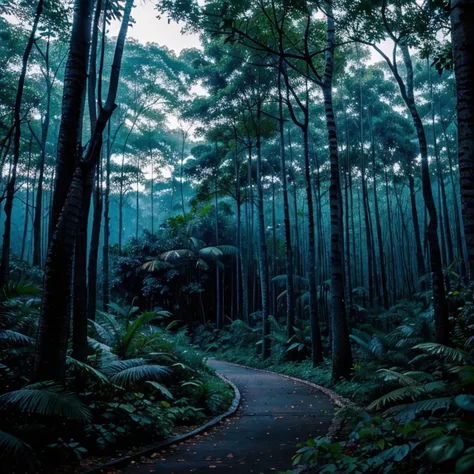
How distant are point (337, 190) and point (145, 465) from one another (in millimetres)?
6866

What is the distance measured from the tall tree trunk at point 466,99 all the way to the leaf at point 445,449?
5.54ft

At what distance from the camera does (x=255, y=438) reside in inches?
204

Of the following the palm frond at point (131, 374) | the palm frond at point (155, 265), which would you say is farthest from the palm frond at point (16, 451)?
the palm frond at point (155, 265)

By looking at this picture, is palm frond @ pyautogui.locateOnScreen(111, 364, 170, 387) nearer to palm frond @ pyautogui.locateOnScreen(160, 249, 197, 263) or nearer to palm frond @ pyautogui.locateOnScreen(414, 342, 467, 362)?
palm frond @ pyautogui.locateOnScreen(414, 342, 467, 362)

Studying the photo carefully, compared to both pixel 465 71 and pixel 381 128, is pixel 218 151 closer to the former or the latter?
pixel 381 128

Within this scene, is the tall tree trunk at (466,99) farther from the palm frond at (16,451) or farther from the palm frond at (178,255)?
the palm frond at (178,255)

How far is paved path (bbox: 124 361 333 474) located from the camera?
400 cm

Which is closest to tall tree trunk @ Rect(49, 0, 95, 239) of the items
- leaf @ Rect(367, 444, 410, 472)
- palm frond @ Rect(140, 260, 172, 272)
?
leaf @ Rect(367, 444, 410, 472)

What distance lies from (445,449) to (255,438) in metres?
3.96

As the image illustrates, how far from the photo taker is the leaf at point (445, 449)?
1.60m

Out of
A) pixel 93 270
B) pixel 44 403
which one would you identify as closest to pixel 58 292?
pixel 44 403

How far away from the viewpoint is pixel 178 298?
73.8ft

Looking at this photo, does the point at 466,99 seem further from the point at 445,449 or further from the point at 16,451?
the point at 16,451

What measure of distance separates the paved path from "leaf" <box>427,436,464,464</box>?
8.28 feet
